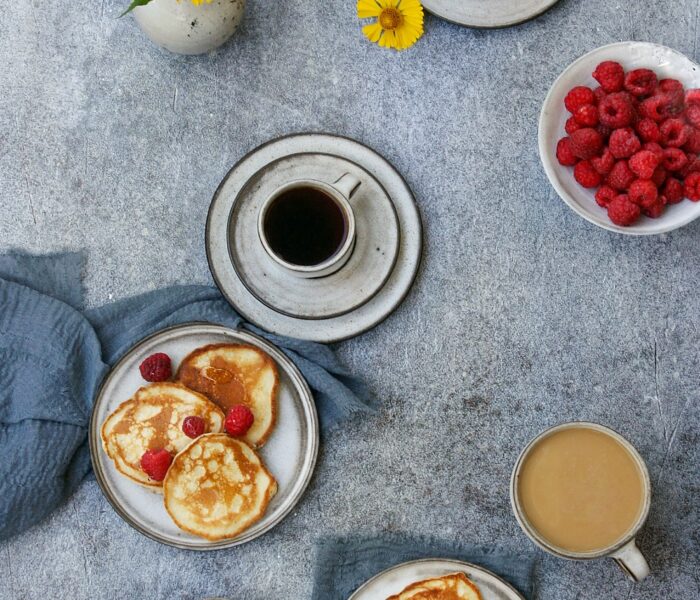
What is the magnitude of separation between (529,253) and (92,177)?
2.25 ft

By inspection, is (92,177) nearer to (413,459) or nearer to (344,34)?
(344,34)

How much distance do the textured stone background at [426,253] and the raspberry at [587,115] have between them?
13 centimetres

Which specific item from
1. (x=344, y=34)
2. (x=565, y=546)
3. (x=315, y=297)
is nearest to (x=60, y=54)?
(x=344, y=34)

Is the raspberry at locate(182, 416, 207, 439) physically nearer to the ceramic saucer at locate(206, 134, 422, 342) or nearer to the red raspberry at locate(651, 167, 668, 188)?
the ceramic saucer at locate(206, 134, 422, 342)

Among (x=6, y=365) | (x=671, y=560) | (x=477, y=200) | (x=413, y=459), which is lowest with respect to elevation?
(x=671, y=560)

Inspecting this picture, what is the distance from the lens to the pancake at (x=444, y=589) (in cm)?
119

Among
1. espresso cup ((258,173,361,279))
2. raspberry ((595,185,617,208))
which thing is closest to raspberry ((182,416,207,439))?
espresso cup ((258,173,361,279))

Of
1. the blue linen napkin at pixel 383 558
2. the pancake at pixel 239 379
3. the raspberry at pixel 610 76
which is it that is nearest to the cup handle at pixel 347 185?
the pancake at pixel 239 379

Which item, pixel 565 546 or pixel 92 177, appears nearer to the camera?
pixel 565 546

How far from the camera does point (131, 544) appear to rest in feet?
4.16

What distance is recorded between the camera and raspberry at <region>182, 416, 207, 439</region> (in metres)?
1.19

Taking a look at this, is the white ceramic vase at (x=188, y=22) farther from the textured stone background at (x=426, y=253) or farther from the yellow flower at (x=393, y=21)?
the yellow flower at (x=393, y=21)

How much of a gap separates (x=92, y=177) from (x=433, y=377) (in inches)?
24.0

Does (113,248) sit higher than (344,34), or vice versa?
(344,34)
